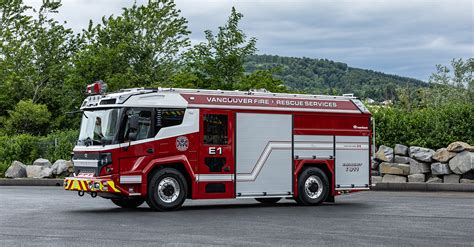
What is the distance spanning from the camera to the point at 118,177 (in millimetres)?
18141

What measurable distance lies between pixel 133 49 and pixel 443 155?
24.6 m

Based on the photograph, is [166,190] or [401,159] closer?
[166,190]

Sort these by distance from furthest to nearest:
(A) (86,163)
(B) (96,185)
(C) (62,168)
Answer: (C) (62,168), (A) (86,163), (B) (96,185)

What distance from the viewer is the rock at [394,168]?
95.5ft

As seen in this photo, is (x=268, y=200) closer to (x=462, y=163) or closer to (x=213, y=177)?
(x=213, y=177)

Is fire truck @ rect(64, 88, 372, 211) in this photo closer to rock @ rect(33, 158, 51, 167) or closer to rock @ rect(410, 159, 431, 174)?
rock @ rect(410, 159, 431, 174)

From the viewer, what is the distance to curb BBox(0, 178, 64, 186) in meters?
33.0

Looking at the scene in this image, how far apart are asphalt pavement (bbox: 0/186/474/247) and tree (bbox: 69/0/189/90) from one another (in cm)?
2433

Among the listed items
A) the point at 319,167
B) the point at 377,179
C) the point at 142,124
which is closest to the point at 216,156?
the point at 142,124

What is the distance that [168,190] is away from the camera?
18.7 metres

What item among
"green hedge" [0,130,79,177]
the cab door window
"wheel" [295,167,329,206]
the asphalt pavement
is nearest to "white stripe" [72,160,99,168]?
the cab door window

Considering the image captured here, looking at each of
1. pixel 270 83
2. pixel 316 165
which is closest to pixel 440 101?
pixel 270 83

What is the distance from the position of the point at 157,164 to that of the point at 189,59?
19582mm

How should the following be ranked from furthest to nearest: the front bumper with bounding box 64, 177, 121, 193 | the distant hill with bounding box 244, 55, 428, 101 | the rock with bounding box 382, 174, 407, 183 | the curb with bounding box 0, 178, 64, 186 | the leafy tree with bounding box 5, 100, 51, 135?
the distant hill with bounding box 244, 55, 428, 101 < the leafy tree with bounding box 5, 100, 51, 135 < the curb with bounding box 0, 178, 64, 186 < the rock with bounding box 382, 174, 407, 183 < the front bumper with bounding box 64, 177, 121, 193
